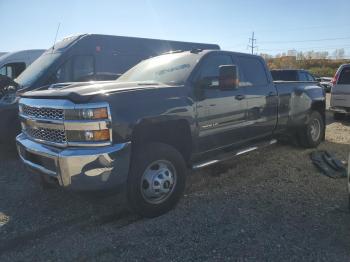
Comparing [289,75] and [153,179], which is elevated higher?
[289,75]

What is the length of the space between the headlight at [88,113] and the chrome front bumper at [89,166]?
11.4 inches

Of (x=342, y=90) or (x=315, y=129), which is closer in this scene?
(x=315, y=129)

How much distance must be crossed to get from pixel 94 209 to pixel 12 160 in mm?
3037

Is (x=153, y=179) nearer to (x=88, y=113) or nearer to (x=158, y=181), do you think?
(x=158, y=181)

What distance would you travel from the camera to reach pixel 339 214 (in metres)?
4.00

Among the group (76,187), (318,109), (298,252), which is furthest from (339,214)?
(318,109)

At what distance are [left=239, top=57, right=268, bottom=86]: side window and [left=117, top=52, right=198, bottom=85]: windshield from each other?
1.00 m

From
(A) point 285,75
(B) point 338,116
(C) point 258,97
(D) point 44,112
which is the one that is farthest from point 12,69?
(B) point 338,116

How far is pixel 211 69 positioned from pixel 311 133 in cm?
343

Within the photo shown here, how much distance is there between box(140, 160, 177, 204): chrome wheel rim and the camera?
391 centimetres

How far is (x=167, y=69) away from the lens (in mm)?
4789

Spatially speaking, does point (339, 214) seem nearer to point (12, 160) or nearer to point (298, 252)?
point (298, 252)

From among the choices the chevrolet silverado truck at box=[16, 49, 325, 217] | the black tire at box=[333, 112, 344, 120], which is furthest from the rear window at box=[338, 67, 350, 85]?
the chevrolet silverado truck at box=[16, 49, 325, 217]

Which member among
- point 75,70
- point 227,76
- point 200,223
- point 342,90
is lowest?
point 200,223
